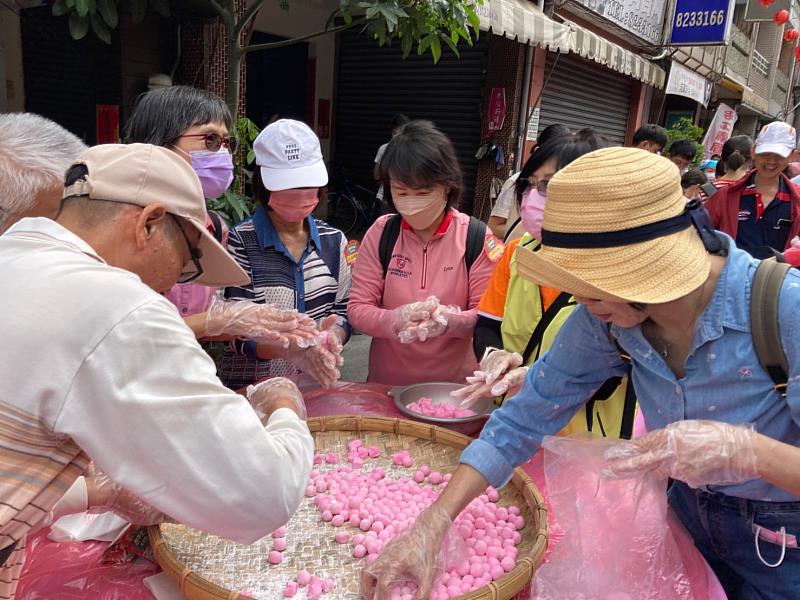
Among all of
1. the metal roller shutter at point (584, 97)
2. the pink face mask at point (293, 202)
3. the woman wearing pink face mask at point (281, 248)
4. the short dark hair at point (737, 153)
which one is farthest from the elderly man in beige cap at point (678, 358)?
the metal roller shutter at point (584, 97)

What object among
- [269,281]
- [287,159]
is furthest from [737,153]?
[269,281]

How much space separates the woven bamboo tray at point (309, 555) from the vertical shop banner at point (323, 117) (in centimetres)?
850

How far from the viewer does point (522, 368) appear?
1.90m

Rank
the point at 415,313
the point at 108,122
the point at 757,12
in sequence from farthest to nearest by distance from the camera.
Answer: the point at 757,12, the point at 108,122, the point at 415,313

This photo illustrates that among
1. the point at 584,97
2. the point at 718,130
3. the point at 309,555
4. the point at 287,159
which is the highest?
the point at 584,97

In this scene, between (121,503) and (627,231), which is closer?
(627,231)

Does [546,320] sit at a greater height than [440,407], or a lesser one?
greater

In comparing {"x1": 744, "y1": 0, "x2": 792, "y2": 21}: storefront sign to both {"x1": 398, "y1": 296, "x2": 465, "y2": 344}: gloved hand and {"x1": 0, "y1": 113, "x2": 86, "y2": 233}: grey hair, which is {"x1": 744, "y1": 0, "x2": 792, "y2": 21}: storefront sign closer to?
{"x1": 398, "y1": 296, "x2": 465, "y2": 344}: gloved hand

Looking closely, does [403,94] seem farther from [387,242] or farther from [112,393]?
[112,393]

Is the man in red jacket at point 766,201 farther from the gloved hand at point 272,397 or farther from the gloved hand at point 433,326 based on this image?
the gloved hand at point 272,397

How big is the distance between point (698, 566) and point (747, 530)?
0.46ft

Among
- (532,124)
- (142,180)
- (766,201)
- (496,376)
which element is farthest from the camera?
(532,124)

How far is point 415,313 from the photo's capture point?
2363 mm

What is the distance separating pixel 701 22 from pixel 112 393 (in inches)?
526
